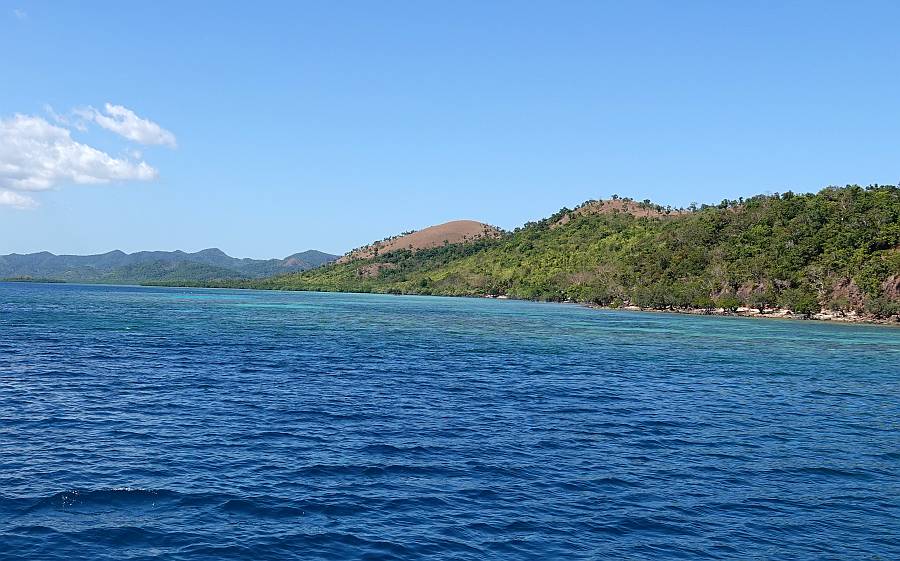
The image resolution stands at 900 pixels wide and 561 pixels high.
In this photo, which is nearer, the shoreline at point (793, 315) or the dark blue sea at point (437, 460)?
the dark blue sea at point (437, 460)

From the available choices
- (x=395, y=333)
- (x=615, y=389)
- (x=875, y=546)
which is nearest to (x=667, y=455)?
(x=875, y=546)

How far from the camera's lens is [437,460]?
28.9m

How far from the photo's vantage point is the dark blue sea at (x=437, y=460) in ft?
67.5

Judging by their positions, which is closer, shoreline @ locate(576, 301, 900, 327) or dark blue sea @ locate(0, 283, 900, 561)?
dark blue sea @ locate(0, 283, 900, 561)

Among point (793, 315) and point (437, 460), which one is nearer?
point (437, 460)

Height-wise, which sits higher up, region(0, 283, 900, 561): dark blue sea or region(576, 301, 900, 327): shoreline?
region(576, 301, 900, 327): shoreline

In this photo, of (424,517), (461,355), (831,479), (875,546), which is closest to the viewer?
(875,546)

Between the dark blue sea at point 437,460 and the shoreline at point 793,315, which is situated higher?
the shoreline at point 793,315

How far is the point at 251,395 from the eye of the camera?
43469mm

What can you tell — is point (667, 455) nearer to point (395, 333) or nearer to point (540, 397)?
point (540, 397)

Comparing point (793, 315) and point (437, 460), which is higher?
point (793, 315)

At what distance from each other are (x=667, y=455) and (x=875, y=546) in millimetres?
10623

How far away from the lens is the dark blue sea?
2056 cm

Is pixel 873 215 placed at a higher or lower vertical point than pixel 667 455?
higher
